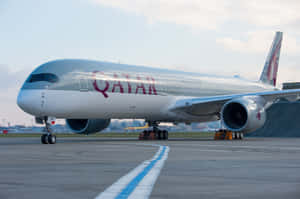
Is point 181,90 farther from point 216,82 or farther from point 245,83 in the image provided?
point 245,83

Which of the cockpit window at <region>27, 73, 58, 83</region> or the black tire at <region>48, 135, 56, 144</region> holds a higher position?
the cockpit window at <region>27, 73, 58, 83</region>

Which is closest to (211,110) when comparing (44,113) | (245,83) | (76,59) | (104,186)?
(245,83)

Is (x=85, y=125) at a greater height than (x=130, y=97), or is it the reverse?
(x=130, y=97)

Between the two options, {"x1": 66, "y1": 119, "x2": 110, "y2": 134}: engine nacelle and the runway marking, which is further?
{"x1": 66, "y1": 119, "x2": 110, "y2": 134}: engine nacelle

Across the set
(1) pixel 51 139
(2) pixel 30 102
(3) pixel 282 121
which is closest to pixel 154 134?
(1) pixel 51 139

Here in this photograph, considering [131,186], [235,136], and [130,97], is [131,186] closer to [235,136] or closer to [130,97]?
[130,97]

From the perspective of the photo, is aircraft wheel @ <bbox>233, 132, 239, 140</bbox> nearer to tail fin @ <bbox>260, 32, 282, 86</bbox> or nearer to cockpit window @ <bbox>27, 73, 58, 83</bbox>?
tail fin @ <bbox>260, 32, 282, 86</bbox>

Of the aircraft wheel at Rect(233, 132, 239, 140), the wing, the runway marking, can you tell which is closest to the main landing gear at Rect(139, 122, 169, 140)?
the wing

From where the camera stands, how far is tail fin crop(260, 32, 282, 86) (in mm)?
35812

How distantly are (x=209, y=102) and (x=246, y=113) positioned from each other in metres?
2.56

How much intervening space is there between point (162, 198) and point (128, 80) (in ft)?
67.8

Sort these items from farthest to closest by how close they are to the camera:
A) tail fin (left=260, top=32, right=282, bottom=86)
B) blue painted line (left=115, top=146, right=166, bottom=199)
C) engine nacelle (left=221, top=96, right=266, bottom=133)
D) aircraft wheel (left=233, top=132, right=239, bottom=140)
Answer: tail fin (left=260, top=32, right=282, bottom=86) → aircraft wheel (left=233, top=132, right=239, bottom=140) → engine nacelle (left=221, top=96, right=266, bottom=133) → blue painted line (left=115, top=146, right=166, bottom=199)

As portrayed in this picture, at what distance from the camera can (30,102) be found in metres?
21.1

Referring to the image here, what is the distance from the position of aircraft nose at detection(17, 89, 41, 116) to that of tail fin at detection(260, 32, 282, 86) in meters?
19.7
